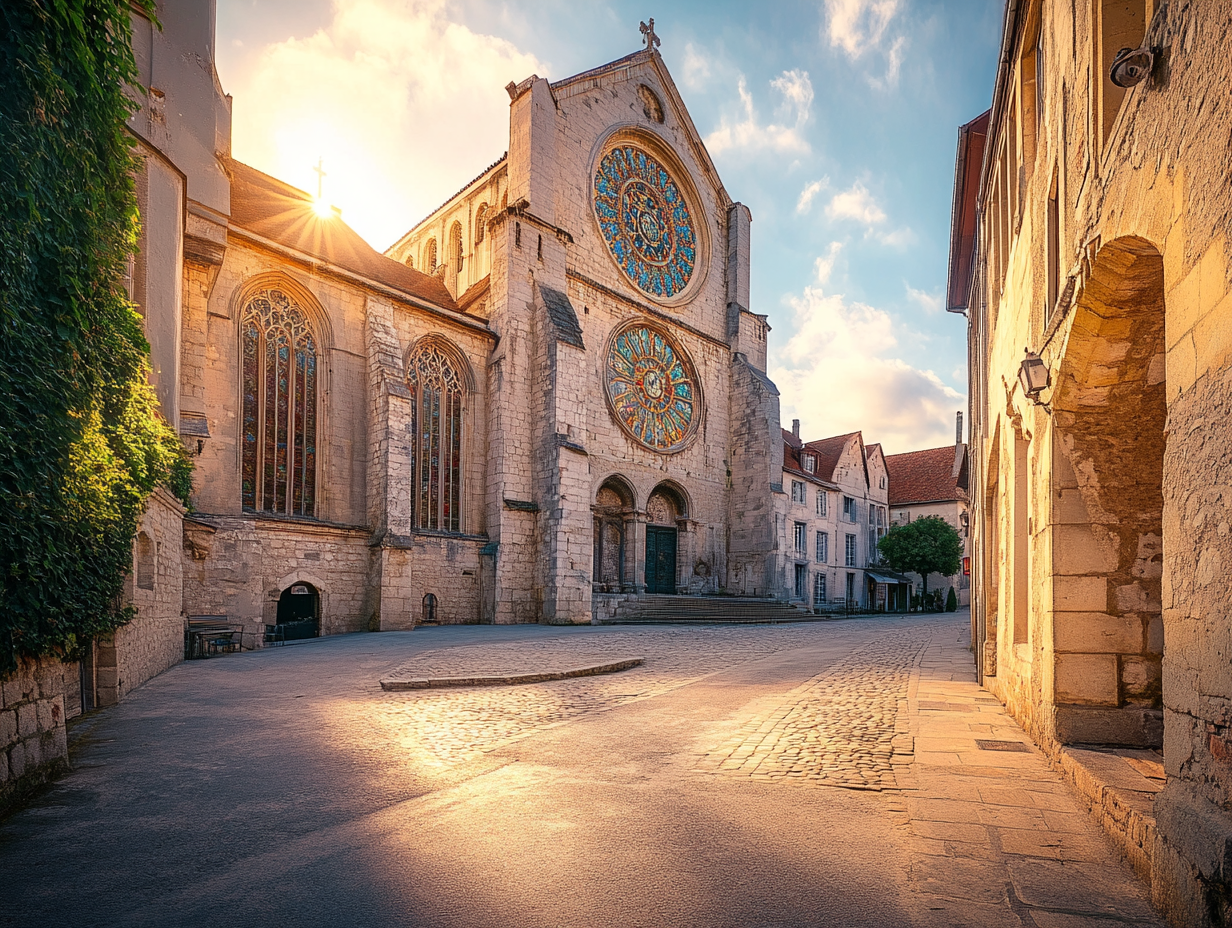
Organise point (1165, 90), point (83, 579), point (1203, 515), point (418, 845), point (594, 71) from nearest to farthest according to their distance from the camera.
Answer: point (1203, 515)
point (1165, 90)
point (418, 845)
point (83, 579)
point (594, 71)

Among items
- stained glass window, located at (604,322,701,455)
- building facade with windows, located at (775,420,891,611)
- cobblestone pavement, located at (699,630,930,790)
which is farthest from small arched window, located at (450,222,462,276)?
cobblestone pavement, located at (699,630,930,790)

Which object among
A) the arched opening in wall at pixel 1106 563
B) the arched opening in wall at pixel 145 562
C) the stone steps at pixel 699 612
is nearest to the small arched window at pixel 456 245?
the stone steps at pixel 699 612

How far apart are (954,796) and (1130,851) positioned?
1.09 meters

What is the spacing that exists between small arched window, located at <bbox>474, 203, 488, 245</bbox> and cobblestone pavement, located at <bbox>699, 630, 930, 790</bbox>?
20907 millimetres

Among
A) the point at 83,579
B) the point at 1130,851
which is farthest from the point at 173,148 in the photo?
the point at 1130,851

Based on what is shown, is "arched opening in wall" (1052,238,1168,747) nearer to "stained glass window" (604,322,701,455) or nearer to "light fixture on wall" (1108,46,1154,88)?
"light fixture on wall" (1108,46,1154,88)

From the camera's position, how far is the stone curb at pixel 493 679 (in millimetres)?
8562

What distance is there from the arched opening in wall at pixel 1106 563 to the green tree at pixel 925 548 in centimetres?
3532

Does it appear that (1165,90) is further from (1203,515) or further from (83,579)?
(83,579)

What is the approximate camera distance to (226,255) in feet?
53.3

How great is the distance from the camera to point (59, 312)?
4.96m

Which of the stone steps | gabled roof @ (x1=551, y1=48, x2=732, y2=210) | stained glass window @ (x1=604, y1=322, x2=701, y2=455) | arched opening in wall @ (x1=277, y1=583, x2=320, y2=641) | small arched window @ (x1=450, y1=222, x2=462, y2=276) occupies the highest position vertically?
gabled roof @ (x1=551, y1=48, x2=732, y2=210)

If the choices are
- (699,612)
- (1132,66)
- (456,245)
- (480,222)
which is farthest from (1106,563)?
(456,245)

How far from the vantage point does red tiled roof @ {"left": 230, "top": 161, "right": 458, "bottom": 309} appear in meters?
18.9
